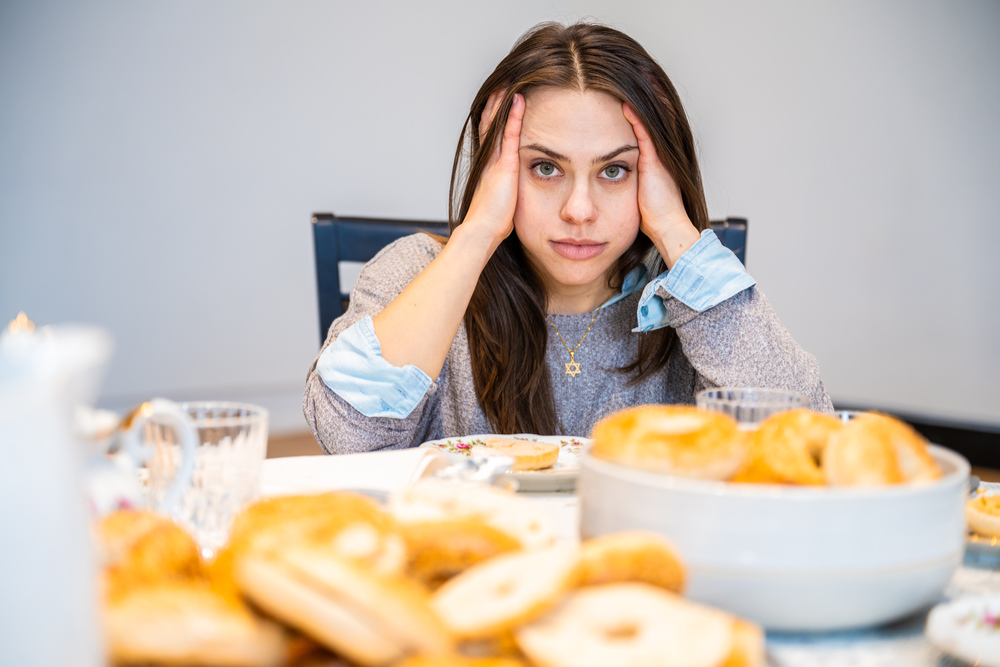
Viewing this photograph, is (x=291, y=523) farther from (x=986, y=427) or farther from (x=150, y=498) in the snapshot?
(x=986, y=427)

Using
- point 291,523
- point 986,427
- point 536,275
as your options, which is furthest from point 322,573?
point 986,427

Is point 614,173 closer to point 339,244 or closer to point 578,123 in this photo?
point 578,123

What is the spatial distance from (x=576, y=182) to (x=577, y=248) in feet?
0.34

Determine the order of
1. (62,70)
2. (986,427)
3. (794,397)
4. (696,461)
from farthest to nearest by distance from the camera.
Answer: (986,427), (62,70), (794,397), (696,461)

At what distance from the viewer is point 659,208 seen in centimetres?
119

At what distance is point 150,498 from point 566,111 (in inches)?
34.4

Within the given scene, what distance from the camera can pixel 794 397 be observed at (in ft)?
1.94

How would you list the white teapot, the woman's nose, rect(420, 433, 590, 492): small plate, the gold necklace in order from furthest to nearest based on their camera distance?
the gold necklace < the woman's nose < rect(420, 433, 590, 492): small plate < the white teapot

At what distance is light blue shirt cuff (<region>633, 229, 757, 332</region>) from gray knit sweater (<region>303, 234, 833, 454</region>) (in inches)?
0.7

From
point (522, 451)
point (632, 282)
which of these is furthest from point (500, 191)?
point (522, 451)

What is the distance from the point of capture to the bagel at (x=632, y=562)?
306 mm

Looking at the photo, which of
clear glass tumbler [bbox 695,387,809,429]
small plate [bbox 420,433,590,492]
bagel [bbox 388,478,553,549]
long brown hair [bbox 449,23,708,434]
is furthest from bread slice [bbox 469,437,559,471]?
long brown hair [bbox 449,23,708,434]

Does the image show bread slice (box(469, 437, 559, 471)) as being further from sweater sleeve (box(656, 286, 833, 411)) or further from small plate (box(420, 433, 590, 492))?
sweater sleeve (box(656, 286, 833, 411))

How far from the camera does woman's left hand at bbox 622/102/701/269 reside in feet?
3.86
